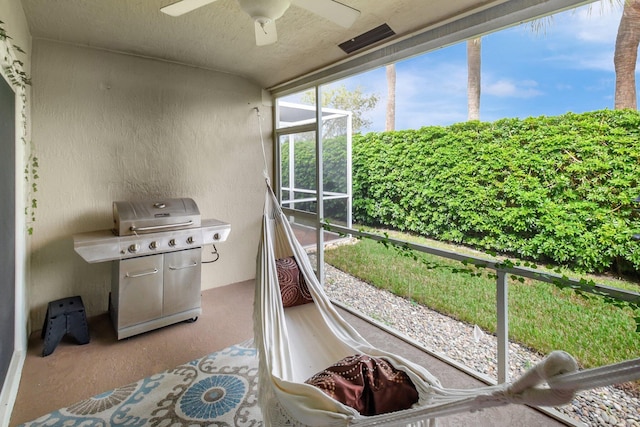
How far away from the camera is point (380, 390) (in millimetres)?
1107

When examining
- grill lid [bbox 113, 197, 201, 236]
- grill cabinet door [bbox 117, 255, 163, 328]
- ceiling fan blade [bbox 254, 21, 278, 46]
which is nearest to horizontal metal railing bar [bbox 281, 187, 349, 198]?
grill lid [bbox 113, 197, 201, 236]

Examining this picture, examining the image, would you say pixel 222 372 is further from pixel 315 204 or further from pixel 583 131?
pixel 583 131

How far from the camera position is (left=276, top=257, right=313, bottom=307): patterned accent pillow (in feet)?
7.48

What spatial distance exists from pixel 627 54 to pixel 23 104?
418cm

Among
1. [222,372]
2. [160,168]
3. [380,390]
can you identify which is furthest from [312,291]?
[160,168]

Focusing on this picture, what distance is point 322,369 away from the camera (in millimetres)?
1725

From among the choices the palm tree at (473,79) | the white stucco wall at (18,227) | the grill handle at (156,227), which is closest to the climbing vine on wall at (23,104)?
the white stucco wall at (18,227)

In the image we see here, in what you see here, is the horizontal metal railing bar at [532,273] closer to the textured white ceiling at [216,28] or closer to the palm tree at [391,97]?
the palm tree at [391,97]

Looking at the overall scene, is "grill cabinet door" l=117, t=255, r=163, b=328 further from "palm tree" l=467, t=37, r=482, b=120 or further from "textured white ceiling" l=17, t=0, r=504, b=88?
"palm tree" l=467, t=37, r=482, b=120

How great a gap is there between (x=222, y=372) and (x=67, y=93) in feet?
9.44

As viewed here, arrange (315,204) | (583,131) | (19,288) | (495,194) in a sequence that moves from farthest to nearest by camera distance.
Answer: (315,204), (495,194), (19,288), (583,131)

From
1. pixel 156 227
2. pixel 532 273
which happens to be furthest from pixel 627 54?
pixel 156 227

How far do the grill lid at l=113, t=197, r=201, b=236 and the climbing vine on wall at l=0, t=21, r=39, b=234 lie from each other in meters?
0.65

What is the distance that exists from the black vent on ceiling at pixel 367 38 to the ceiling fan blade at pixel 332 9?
34.3 inches
